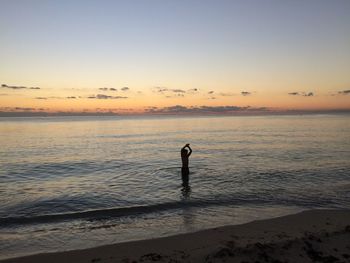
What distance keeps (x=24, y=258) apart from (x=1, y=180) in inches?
691

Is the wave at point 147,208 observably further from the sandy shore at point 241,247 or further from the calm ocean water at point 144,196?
the sandy shore at point 241,247

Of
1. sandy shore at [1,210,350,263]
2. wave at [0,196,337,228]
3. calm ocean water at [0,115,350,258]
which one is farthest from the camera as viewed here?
wave at [0,196,337,228]

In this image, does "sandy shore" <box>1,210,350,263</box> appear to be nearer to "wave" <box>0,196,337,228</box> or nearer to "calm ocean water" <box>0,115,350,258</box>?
"calm ocean water" <box>0,115,350,258</box>

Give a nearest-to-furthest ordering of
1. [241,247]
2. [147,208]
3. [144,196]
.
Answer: [241,247]
[147,208]
[144,196]

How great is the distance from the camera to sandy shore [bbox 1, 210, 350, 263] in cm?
989

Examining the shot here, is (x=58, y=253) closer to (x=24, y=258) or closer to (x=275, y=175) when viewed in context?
(x=24, y=258)

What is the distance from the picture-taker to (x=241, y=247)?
10703 mm

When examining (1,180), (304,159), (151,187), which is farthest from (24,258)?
(304,159)

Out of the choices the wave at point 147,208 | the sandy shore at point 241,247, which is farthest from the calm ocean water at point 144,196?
the sandy shore at point 241,247

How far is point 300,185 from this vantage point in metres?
22.8

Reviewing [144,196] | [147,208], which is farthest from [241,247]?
[144,196]

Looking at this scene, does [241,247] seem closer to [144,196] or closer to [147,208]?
[147,208]

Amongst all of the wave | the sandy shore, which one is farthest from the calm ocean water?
the sandy shore

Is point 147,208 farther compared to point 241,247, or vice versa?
point 147,208
